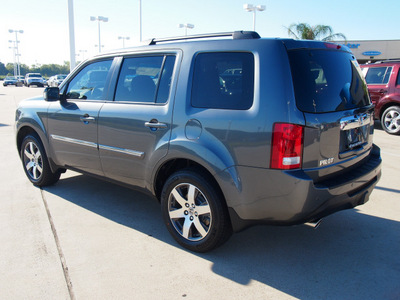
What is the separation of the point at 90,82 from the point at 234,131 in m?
2.26

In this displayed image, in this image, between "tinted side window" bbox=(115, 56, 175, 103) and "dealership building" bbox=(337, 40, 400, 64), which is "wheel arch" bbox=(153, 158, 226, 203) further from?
"dealership building" bbox=(337, 40, 400, 64)

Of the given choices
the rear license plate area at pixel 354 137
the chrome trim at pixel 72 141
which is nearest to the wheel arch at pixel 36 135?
the chrome trim at pixel 72 141

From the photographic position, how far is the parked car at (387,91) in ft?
31.7

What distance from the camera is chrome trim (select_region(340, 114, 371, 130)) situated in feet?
9.98

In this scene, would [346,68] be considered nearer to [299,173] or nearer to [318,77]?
[318,77]

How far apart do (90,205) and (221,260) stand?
202 cm

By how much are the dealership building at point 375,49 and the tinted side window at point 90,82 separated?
35.3m

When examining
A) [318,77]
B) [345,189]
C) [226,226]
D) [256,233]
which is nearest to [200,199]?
[226,226]

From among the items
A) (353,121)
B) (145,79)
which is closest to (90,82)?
(145,79)

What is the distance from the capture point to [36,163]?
5.14 m

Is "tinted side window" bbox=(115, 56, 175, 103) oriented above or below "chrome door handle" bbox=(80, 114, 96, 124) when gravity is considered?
above

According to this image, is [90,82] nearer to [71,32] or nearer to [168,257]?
[168,257]

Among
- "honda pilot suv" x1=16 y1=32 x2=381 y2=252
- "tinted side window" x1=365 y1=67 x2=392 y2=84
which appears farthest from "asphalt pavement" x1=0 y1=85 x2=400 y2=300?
"tinted side window" x1=365 y1=67 x2=392 y2=84

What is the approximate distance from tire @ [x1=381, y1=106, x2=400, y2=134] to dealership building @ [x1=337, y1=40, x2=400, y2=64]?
1109 inches
